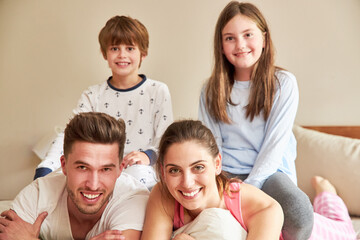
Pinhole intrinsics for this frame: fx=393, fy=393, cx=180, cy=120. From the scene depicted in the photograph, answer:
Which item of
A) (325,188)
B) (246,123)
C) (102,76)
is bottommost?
(325,188)

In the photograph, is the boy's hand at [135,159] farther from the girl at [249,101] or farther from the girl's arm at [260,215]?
the girl's arm at [260,215]

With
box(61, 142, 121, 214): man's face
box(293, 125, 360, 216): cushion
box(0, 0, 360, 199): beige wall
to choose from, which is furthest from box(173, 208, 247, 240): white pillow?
box(0, 0, 360, 199): beige wall

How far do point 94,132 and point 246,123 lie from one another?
68 cm

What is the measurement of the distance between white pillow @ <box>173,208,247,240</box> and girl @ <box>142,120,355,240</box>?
3 centimetres

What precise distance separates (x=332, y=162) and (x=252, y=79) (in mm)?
692

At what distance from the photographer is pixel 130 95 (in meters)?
1.84

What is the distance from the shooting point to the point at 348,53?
2.18 meters

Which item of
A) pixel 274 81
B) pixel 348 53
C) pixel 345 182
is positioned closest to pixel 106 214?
pixel 274 81

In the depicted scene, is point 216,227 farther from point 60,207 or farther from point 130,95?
point 130,95

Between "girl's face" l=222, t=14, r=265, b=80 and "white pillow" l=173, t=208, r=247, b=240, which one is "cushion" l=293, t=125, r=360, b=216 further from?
"white pillow" l=173, t=208, r=247, b=240

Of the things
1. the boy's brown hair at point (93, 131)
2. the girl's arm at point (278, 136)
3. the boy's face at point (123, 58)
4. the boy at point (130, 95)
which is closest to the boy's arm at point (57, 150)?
the boy at point (130, 95)

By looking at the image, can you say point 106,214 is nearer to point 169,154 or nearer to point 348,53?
point 169,154

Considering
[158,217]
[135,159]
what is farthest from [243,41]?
[158,217]

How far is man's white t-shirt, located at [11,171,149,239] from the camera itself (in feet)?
4.07
